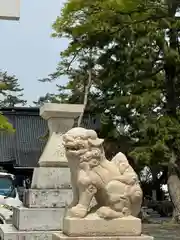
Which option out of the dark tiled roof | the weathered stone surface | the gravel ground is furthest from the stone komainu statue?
the dark tiled roof

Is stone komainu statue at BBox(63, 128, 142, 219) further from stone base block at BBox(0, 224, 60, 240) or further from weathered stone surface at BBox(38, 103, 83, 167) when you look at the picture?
weathered stone surface at BBox(38, 103, 83, 167)

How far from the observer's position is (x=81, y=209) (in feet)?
16.2

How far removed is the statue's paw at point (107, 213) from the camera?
16.1 feet

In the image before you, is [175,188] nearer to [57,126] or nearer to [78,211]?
[57,126]

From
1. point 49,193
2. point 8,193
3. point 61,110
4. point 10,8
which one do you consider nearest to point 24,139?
point 8,193

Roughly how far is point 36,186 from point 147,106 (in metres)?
9.96

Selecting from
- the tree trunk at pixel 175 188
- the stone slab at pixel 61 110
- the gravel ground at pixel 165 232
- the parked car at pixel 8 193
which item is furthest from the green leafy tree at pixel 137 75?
the stone slab at pixel 61 110

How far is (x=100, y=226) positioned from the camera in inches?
192

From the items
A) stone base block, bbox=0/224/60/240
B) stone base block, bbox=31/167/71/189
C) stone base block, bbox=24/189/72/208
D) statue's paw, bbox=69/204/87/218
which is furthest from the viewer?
stone base block, bbox=31/167/71/189

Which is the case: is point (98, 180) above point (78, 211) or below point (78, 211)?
above

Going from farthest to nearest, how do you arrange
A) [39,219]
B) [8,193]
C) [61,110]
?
[8,193] → [61,110] → [39,219]

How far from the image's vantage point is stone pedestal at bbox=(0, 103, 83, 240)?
7.01 meters

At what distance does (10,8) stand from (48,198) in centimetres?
449

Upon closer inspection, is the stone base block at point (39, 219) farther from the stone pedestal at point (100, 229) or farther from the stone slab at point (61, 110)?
the stone pedestal at point (100, 229)
